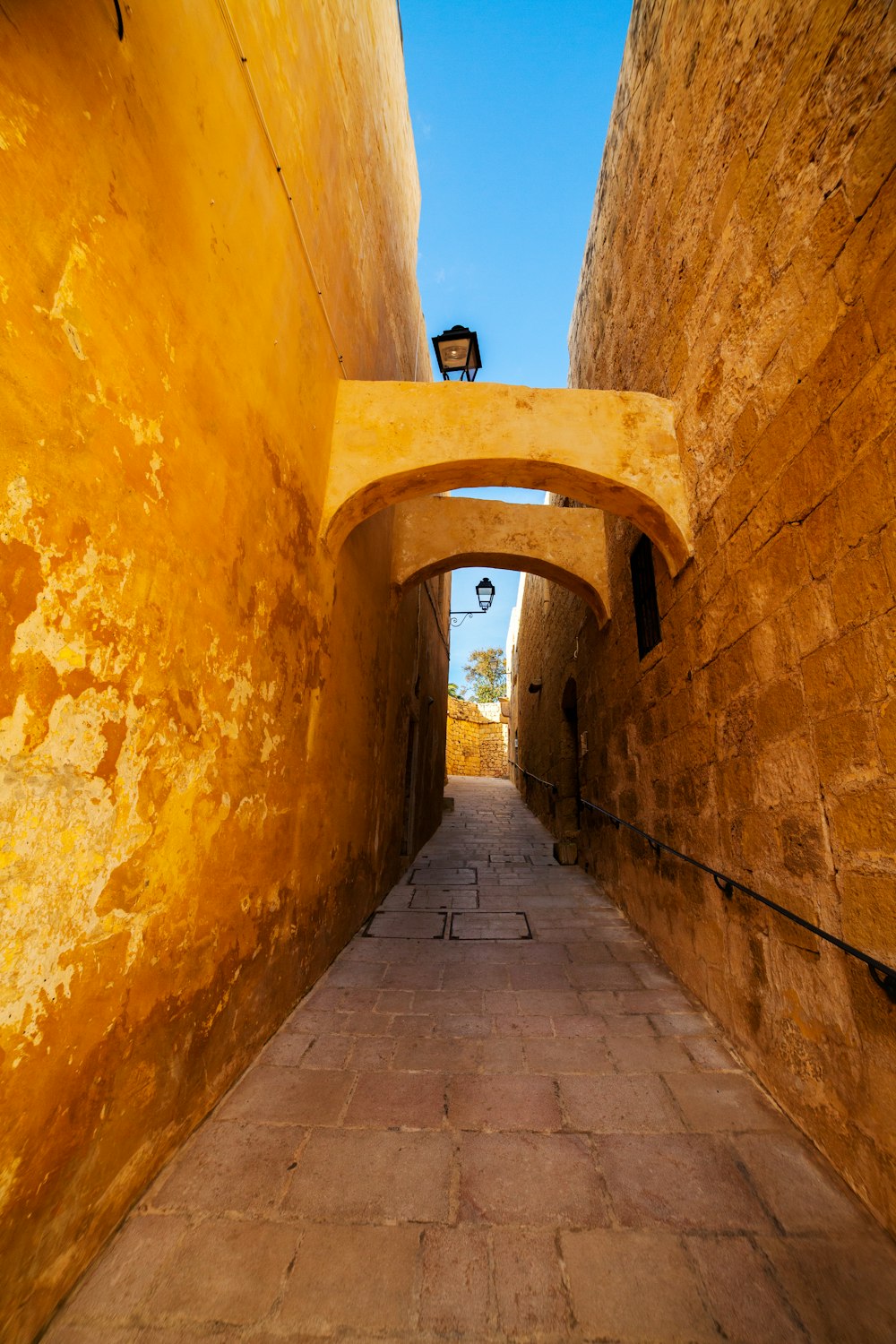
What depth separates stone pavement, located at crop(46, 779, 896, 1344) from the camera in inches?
50.9

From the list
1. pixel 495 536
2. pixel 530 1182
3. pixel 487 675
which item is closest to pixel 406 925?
pixel 530 1182

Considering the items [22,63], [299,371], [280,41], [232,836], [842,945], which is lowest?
[842,945]

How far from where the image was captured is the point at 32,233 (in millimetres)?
1172

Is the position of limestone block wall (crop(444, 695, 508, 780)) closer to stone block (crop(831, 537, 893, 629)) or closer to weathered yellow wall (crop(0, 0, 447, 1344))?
weathered yellow wall (crop(0, 0, 447, 1344))

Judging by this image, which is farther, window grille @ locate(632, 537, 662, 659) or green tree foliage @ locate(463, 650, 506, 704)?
green tree foliage @ locate(463, 650, 506, 704)

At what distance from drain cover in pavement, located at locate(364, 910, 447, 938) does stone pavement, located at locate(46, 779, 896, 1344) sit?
1164mm

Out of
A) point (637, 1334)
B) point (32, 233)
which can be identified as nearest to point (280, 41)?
point (32, 233)

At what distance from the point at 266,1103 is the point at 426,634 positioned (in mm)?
6660

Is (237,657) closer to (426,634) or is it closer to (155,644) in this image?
(155,644)

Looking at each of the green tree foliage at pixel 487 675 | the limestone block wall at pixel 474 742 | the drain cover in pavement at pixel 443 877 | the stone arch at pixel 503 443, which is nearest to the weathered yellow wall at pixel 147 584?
the stone arch at pixel 503 443

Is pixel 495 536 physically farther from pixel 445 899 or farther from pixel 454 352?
pixel 445 899

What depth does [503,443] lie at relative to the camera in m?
3.49

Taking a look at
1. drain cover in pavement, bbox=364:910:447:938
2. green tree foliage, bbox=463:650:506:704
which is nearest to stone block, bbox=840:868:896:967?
drain cover in pavement, bbox=364:910:447:938

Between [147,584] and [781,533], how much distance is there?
2.52 metres
